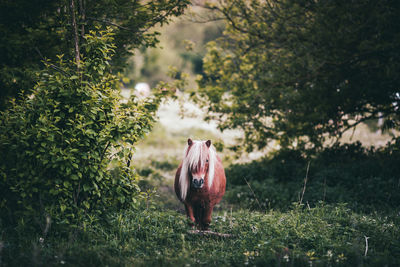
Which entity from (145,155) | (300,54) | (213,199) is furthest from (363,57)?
(145,155)

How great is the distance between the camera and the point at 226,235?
13.7 ft

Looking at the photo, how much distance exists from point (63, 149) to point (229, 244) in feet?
9.20

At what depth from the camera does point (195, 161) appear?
422 centimetres

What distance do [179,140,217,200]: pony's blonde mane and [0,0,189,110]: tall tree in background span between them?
280 cm

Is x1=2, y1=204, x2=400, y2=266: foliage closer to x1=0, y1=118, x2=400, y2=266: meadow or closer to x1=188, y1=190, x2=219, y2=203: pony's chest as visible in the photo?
x1=0, y1=118, x2=400, y2=266: meadow

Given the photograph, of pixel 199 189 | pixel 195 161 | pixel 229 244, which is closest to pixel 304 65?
pixel 195 161

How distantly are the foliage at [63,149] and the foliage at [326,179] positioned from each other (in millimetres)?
3177

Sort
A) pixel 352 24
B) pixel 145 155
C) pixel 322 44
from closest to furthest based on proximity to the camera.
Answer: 1. pixel 352 24
2. pixel 322 44
3. pixel 145 155

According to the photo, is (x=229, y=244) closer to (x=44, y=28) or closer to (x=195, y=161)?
(x=195, y=161)

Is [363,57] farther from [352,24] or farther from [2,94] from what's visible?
[2,94]

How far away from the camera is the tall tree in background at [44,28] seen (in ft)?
17.5

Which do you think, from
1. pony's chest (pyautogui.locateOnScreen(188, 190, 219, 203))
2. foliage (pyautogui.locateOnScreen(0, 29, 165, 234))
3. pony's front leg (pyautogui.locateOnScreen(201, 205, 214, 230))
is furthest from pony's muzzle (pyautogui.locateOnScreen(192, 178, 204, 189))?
foliage (pyautogui.locateOnScreen(0, 29, 165, 234))

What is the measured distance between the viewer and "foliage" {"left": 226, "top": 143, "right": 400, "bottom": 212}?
20.7 feet

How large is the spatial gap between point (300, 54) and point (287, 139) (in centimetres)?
259
